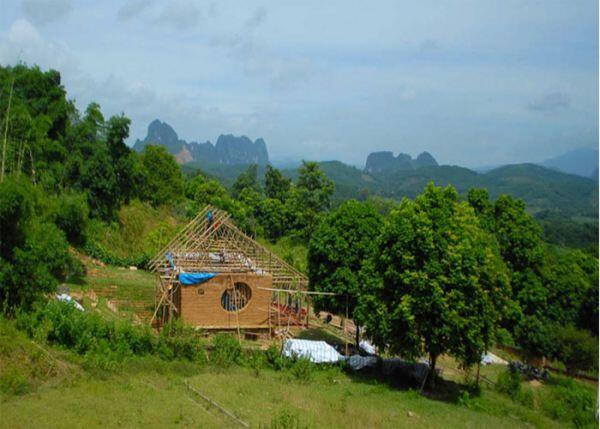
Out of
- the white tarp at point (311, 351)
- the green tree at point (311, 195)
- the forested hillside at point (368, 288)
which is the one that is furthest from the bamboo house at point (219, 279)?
the green tree at point (311, 195)

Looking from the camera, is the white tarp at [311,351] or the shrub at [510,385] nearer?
the shrub at [510,385]

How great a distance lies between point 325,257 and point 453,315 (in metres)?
5.66

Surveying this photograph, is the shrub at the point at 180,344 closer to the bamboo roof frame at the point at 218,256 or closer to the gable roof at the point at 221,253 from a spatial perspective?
the bamboo roof frame at the point at 218,256

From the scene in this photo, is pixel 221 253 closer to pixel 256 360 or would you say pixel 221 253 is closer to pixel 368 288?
pixel 256 360

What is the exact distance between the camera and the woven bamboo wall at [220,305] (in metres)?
18.6

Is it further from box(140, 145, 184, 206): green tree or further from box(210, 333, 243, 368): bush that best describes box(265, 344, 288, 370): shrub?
box(140, 145, 184, 206): green tree

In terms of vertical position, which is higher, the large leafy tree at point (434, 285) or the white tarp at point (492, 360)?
the large leafy tree at point (434, 285)

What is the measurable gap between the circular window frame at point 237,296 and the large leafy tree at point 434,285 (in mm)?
5460

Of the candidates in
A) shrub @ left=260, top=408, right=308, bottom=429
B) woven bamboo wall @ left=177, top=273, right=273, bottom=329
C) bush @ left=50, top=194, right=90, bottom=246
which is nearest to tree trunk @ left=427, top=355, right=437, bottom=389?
shrub @ left=260, top=408, right=308, bottom=429

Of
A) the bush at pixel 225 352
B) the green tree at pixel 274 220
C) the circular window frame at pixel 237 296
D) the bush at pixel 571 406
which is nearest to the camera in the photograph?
the bush at pixel 571 406

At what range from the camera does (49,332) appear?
1387cm

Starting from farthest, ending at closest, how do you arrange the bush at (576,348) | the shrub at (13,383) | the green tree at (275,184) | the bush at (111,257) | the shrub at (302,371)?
the green tree at (275,184) → the bush at (111,257) → the bush at (576,348) → the shrub at (302,371) → the shrub at (13,383)

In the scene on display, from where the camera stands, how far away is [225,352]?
15258 millimetres

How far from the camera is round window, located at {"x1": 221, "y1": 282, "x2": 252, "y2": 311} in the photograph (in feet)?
62.6
